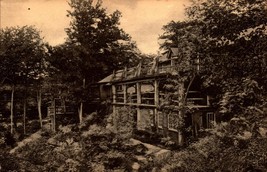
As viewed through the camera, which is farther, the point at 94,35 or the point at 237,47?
the point at 94,35

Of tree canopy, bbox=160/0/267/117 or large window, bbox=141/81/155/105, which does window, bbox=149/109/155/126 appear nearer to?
large window, bbox=141/81/155/105

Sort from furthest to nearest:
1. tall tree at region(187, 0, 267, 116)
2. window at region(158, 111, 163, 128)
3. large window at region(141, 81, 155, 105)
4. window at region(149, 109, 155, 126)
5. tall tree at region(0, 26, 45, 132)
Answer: tall tree at region(0, 26, 45, 132), large window at region(141, 81, 155, 105), window at region(149, 109, 155, 126), window at region(158, 111, 163, 128), tall tree at region(187, 0, 267, 116)

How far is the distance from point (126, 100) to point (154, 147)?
8951 millimetres

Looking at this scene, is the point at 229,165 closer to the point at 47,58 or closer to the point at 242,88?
the point at 242,88

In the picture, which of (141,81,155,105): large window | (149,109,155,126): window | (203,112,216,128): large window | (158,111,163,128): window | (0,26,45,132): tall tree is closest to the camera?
(203,112,216,128): large window

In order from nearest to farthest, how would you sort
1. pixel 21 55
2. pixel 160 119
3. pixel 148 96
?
1. pixel 160 119
2. pixel 148 96
3. pixel 21 55

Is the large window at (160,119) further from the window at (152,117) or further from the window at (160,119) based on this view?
the window at (152,117)

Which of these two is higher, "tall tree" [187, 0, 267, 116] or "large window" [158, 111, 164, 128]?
"tall tree" [187, 0, 267, 116]

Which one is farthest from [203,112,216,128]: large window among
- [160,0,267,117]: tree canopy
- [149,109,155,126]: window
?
[160,0,267,117]: tree canopy

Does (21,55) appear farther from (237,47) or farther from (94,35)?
(237,47)

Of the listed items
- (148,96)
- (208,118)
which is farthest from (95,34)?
(208,118)

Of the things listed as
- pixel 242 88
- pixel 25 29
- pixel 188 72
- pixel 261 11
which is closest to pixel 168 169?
pixel 242 88

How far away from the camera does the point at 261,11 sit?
1257cm

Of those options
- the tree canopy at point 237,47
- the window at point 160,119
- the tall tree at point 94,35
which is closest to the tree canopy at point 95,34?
the tall tree at point 94,35
